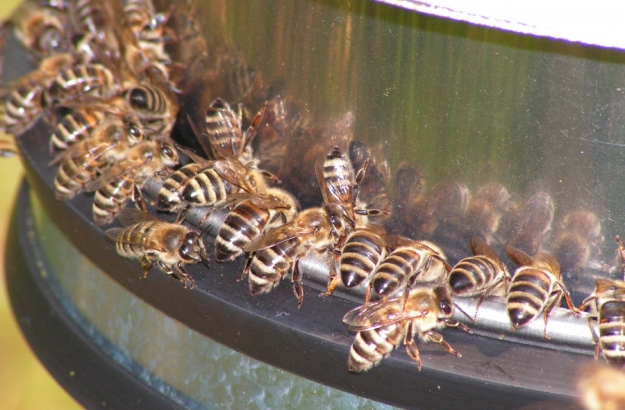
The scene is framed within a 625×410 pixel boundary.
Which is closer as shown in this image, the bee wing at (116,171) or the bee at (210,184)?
the bee at (210,184)

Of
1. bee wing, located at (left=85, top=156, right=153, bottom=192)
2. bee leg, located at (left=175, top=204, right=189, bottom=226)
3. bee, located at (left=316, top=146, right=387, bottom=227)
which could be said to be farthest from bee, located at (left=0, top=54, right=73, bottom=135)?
bee, located at (left=316, top=146, right=387, bottom=227)

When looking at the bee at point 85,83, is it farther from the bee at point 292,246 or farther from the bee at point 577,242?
the bee at point 577,242

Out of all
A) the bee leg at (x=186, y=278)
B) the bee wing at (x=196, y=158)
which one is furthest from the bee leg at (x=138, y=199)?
the bee leg at (x=186, y=278)

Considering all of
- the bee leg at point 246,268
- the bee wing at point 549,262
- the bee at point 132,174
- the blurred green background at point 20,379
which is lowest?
the blurred green background at point 20,379

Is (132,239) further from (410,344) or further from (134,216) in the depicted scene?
(410,344)

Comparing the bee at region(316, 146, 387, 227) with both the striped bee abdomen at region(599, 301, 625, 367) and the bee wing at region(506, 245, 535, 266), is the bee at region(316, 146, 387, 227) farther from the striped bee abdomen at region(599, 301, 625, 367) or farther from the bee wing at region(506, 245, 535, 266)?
the striped bee abdomen at region(599, 301, 625, 367)

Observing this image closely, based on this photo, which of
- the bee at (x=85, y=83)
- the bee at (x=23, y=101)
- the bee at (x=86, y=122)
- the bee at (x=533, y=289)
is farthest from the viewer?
the bee at (x=23, y=101)

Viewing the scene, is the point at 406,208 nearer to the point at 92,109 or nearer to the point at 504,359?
the point at 504,359

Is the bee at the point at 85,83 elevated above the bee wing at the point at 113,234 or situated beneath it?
elevated above
